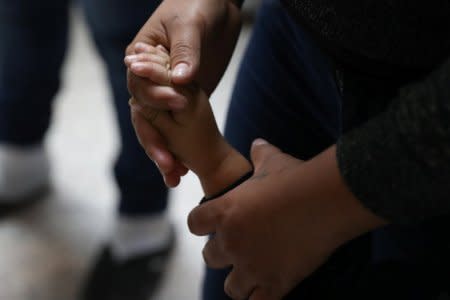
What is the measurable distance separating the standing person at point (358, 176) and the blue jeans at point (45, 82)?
1.47 ft

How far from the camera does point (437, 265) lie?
575 mm

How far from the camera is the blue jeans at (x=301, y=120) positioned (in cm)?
58

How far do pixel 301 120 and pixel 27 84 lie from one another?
2.50 ft

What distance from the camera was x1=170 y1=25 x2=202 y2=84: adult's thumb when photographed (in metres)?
0.59

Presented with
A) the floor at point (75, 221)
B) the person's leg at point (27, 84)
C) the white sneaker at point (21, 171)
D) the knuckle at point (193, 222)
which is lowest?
the floor at point (75, 221)

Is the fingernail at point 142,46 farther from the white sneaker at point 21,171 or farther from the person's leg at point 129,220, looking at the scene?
the white sneaker at point 21,171

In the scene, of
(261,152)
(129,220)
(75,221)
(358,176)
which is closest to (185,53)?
(261,152)

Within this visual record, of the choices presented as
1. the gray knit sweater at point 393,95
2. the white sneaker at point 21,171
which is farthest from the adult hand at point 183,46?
the white sneaker at point 21,171

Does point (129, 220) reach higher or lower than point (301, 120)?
lower

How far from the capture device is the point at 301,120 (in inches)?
27.2

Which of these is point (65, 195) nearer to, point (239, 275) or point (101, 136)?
point (101, 136)

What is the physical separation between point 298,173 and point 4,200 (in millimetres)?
1060

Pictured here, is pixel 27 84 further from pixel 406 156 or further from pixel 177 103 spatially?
pixel 406 156

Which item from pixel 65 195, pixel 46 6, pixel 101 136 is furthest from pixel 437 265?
pixel 101 136
